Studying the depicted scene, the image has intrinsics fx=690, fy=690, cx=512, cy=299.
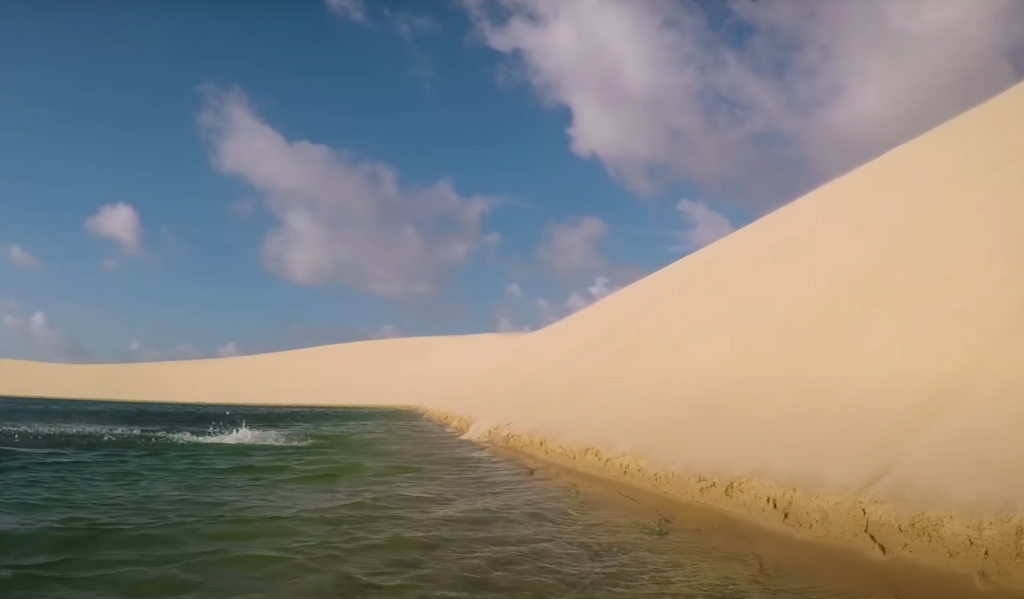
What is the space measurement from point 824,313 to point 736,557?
881 cm

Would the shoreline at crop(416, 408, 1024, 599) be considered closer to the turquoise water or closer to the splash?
the turquoise water

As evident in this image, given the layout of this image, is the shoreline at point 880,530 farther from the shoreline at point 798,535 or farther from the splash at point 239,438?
the splash at point 239,438

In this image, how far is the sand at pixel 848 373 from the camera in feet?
25.6

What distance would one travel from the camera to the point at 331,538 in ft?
27.4

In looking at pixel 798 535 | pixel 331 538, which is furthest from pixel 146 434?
pixel 798 535

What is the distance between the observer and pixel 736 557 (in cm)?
745

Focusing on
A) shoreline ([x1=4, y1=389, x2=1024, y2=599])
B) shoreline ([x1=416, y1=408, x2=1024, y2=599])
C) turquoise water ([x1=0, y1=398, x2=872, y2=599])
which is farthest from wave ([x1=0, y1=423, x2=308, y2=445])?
shoreline ([x1=416, y1=408, x2=1024, y2=599])

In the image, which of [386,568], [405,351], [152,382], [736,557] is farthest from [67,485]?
[152,382]

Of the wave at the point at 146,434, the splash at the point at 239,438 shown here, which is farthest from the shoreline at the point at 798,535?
the wave at the point at 146,434

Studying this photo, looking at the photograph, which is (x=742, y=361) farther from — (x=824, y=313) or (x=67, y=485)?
(x=67, y=485)

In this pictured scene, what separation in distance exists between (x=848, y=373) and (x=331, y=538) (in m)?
8.95

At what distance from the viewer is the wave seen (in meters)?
22.2

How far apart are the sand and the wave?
23.8ft

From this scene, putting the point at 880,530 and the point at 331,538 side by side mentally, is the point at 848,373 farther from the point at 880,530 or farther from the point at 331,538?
the point at 331,538
